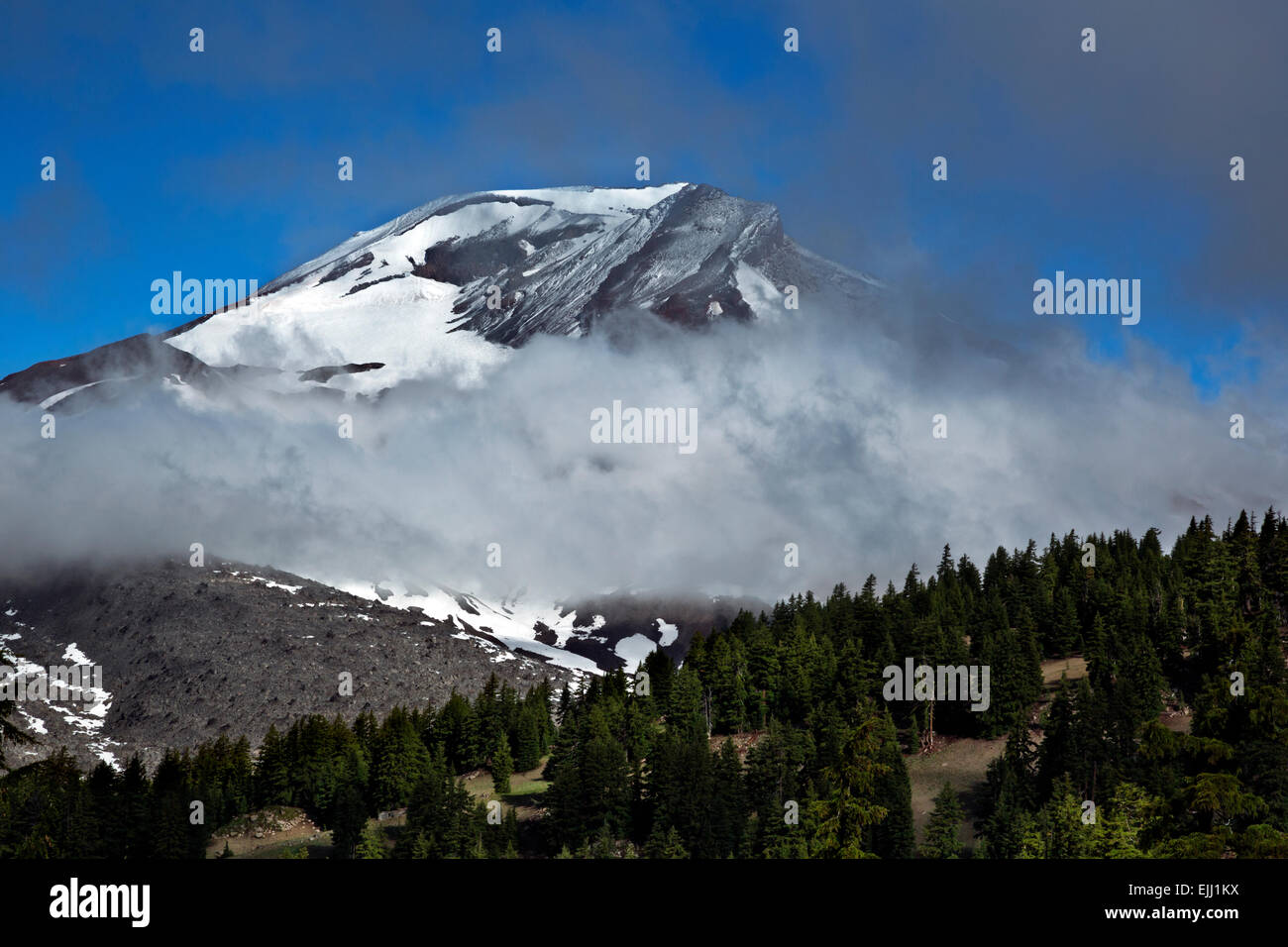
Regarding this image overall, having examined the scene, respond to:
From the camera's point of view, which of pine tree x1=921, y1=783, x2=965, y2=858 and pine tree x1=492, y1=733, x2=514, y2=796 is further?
pine tree x1=492, y1=733, x2=514, y2=796

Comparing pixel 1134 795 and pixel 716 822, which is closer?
pixel 1134 795

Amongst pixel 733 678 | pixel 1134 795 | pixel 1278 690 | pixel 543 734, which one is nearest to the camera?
pixel 1278 690

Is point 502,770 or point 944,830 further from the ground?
point 502,770

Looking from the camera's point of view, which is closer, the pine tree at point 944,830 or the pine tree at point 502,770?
the pine tree at point 944,830

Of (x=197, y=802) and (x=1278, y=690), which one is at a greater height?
(x=1278, y=690)

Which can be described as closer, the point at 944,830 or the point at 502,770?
the point at 944,830
